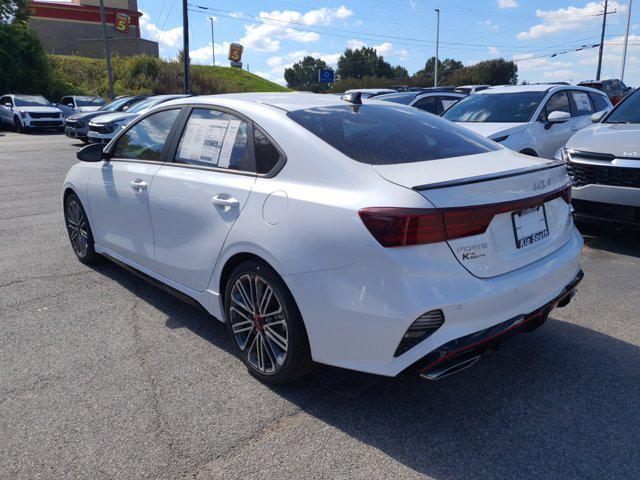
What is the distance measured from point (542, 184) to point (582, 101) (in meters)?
7.40

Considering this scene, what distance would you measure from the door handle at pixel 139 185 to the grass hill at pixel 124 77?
3470 centimetres

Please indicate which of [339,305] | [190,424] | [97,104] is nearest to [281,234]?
[339,305]

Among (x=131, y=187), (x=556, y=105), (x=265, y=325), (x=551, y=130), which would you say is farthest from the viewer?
(x=556, y=105)

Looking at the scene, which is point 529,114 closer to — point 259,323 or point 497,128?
point 497,128

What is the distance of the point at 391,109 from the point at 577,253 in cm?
155

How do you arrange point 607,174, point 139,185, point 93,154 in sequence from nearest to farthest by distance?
point 139,185, point 93,154, point 607,174

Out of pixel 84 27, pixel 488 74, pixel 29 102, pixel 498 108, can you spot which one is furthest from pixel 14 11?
pixel 488 74

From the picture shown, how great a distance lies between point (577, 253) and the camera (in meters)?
3.27

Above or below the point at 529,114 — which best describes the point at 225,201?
below

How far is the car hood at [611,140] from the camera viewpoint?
557cm

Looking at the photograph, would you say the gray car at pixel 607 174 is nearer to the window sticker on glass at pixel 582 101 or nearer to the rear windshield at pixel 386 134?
the rear windshield at pixel 386 134

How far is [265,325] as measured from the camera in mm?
3125

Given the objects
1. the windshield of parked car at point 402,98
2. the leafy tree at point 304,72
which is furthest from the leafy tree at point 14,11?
the leafy tree at point 304,72

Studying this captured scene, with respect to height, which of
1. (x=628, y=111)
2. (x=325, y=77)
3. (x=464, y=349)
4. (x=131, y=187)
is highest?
(x=325, y=77)
